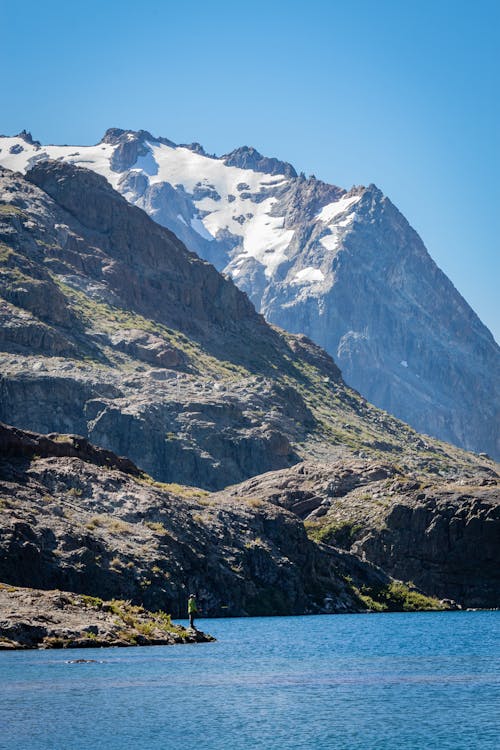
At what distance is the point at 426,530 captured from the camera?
13875 cm

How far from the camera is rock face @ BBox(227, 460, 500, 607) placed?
13600 cm

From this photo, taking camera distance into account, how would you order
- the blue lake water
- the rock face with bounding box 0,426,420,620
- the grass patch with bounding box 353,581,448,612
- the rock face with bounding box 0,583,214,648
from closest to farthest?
the blue lake water < the rock face with bounding box 0,583,214,648 < the rock face with bounding box 0,426,420,620 < the grass patch with bounding box 353,581,448,612

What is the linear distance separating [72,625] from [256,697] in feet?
65.4

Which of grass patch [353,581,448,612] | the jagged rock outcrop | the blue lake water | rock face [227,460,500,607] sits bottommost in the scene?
the blue lake water

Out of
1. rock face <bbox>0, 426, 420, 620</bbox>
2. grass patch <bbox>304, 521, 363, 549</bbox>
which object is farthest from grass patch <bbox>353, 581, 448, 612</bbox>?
grass patch <bbox>304, 521, 363, 549</bbox>

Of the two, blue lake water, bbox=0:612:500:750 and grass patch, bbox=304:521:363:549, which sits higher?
grass patch, bbox=304:521:363:549

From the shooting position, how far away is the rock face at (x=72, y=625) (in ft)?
227

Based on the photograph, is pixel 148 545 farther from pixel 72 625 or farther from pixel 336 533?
pixel 336 533

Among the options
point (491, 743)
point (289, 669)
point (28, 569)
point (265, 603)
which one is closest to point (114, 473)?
A: point (265, 603)

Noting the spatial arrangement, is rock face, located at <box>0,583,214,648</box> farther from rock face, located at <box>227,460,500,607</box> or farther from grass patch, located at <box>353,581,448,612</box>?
rock face, located at <box>227,460,500,607</box>

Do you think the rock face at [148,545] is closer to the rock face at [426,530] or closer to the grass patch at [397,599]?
the grass patch at [397,599]

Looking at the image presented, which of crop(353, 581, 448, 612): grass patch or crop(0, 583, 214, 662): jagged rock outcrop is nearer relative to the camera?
crop(0, 583, 214, 662): jagged rock outcrop

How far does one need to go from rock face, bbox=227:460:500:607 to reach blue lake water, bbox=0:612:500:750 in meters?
54.4

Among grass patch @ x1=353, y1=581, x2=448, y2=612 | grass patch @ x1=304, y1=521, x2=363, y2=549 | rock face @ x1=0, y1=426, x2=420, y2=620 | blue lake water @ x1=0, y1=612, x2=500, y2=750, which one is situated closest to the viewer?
blue lake water @ x1=0, y1=612, x2=500, y2=750
